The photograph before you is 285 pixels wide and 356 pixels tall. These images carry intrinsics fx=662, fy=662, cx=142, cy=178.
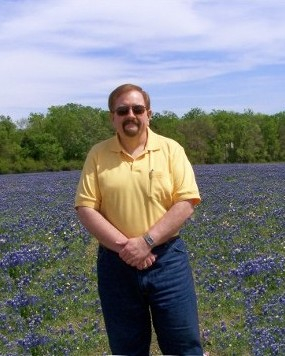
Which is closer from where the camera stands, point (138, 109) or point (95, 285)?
point (138, 109)

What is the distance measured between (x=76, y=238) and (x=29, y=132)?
47625 millimetres

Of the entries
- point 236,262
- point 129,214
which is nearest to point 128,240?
point 129,214

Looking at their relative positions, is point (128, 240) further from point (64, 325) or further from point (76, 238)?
point (76, 238)

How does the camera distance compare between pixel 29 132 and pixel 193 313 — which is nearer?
pixel 193 313

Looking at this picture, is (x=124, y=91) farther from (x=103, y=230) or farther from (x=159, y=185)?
(x=103, y=230)

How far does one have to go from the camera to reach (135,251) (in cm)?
361

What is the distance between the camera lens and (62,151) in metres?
53.6

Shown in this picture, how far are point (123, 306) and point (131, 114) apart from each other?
112cm

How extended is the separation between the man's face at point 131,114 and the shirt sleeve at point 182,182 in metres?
0.27

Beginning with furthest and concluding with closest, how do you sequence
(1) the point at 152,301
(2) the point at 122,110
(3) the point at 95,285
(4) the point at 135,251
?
(3) the point at 95,285 < (1) the point at 152,301 < (2) the point at 122,110 < (4) the point at 135,251

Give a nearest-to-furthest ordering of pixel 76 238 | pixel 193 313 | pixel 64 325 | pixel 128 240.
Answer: pixel 128 240 → pixel 193 313 → pixel 64 325 → pixel 76 238

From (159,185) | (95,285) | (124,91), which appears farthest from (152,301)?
(95,285)

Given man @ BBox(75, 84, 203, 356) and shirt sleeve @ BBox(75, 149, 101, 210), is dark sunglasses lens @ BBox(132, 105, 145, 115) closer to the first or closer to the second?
man @ BBox(75, 84, 203, 356)

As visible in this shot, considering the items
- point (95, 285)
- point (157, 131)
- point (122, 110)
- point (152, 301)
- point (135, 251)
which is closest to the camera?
point (135, 251)
